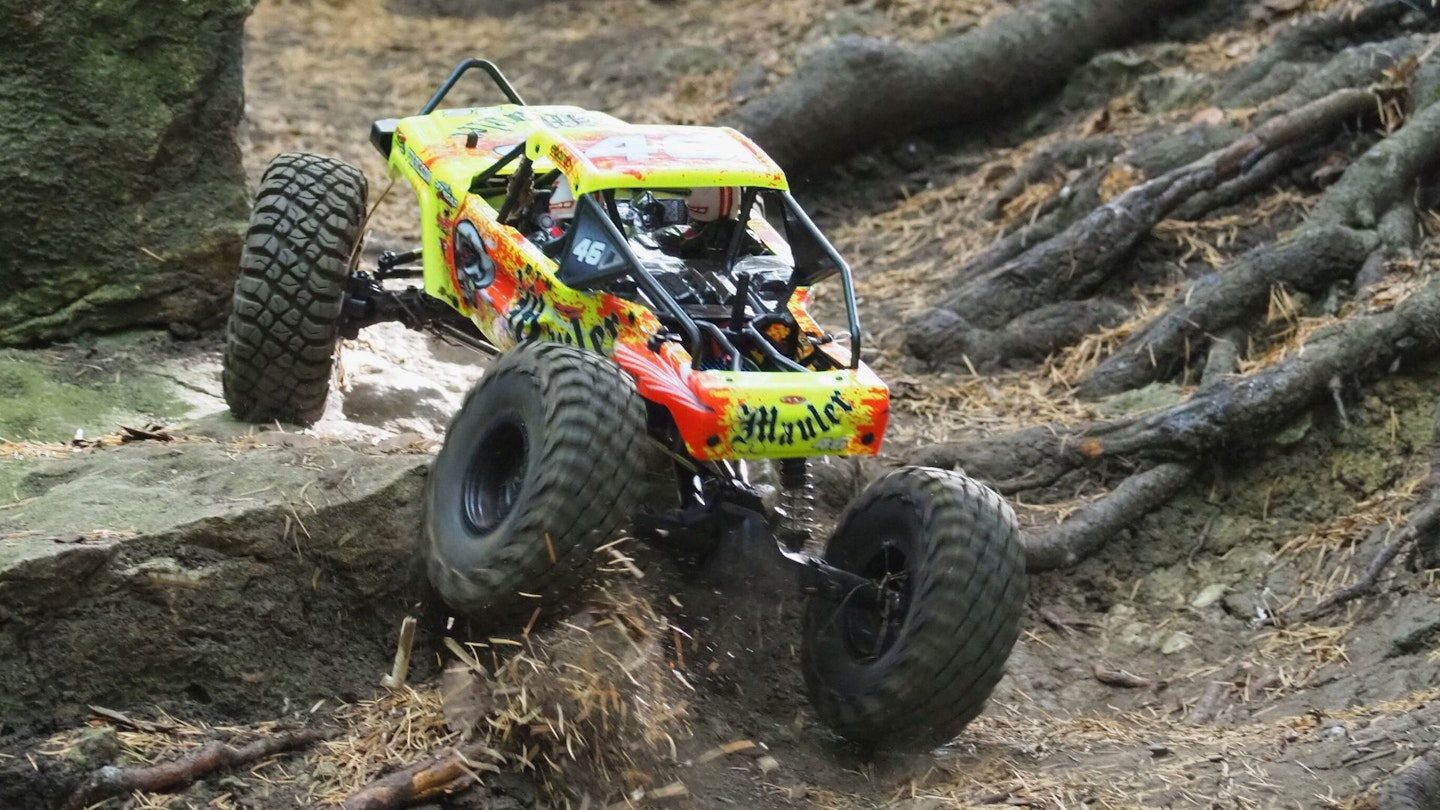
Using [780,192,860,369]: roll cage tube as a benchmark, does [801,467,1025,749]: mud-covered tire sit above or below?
below

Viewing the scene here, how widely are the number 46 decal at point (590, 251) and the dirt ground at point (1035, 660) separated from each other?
110 centimetres

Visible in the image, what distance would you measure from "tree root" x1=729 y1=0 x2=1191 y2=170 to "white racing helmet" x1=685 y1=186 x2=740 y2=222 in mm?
4443

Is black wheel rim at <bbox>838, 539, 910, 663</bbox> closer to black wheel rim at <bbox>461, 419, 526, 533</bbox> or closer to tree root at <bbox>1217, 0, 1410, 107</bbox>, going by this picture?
black wheel rim at <bbox>461, 419, 526, 533</bbox>

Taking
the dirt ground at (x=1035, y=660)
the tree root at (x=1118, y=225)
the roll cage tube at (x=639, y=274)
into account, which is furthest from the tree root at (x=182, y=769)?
the tree root at (x=1118, y=225)

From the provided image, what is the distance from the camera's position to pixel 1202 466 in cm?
736

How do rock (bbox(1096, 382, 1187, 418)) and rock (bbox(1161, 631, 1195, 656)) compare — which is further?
rock (bbox(1096, 382, 1187, 418))

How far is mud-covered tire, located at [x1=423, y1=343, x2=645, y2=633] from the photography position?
16.4ft

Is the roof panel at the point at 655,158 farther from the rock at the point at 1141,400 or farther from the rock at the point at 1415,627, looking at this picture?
the rock at the point at 1415,627

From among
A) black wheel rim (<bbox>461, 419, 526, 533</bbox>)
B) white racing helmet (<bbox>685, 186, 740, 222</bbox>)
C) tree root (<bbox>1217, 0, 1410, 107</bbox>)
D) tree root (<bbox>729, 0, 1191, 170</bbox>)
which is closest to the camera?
black wheel rim (<bbox>461, 419, 526, 533</bbox>)

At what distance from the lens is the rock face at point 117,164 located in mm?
7680

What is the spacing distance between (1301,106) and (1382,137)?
1.67 feet

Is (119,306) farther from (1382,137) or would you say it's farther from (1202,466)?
(1382,137)

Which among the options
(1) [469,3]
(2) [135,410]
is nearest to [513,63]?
(1) [469,3]

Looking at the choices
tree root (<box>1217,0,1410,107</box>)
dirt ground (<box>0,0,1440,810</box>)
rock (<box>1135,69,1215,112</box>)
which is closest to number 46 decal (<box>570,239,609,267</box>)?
dirt ground (<box>0,0,1440,810</box>)
